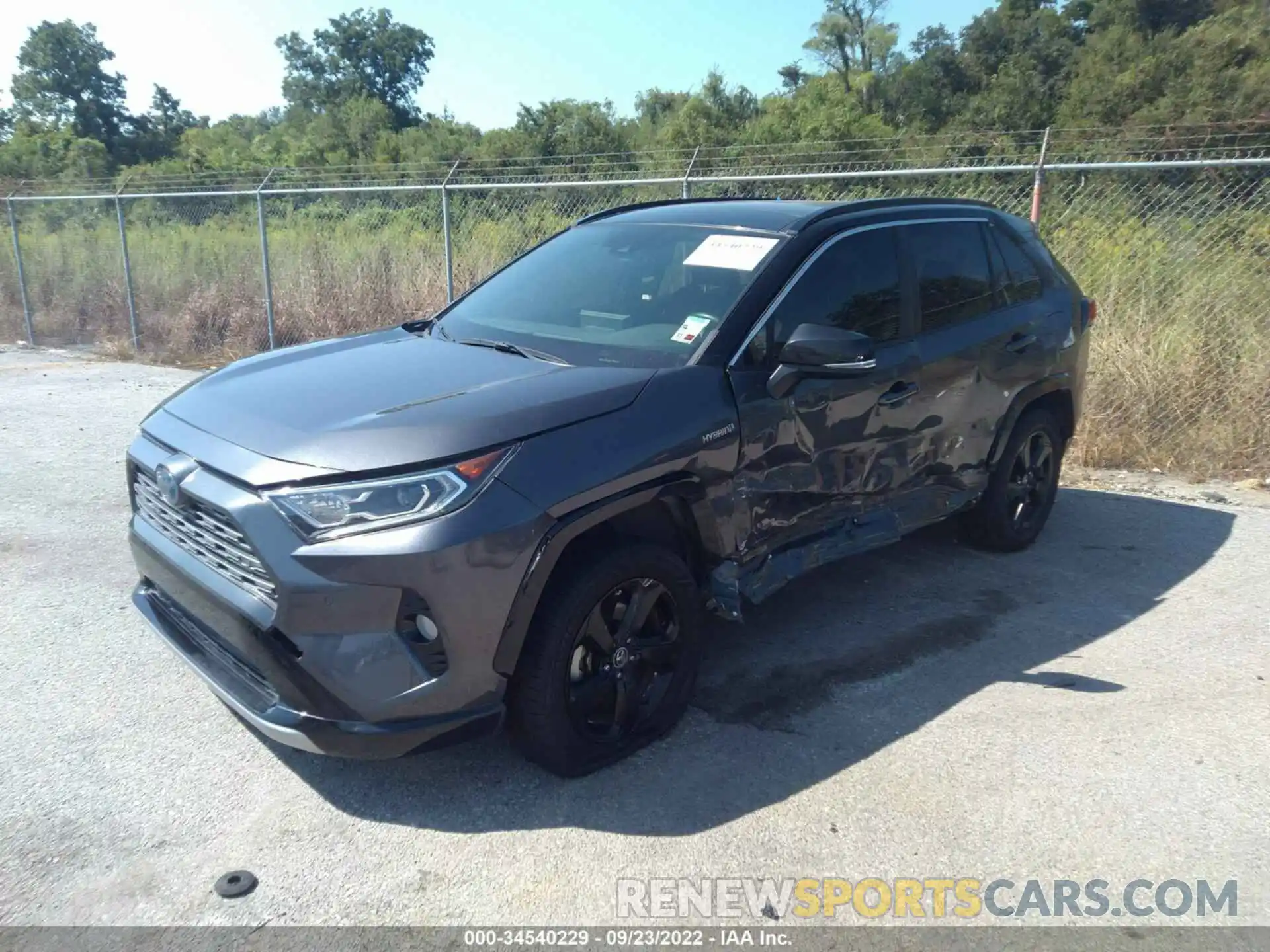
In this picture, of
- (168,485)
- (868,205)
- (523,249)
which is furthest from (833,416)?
(523,249)

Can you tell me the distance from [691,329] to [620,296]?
502 mm

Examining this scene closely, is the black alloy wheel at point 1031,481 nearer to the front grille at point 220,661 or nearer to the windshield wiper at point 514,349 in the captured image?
the windshield wiper at point 514,349

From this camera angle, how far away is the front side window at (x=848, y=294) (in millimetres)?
3820

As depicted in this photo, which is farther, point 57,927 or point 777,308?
point 777,308

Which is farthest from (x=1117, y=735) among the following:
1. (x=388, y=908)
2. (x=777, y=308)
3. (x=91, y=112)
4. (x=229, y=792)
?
(x=91, y=112)

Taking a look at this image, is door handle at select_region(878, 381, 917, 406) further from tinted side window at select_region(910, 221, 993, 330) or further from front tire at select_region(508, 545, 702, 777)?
front tire at select_region(508, 545, 702, 777)

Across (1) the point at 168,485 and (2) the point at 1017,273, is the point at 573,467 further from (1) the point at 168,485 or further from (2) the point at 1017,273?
(2) the point at 1017,273

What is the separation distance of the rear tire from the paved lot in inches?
16.9

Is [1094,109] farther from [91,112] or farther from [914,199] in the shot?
[91,112]

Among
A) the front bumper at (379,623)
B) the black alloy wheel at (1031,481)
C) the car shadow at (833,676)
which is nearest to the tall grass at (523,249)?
the car shadow at (833,676)

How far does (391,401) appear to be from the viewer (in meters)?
3.21

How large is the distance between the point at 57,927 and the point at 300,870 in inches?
24.1

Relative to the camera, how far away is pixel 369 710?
279 centimetres

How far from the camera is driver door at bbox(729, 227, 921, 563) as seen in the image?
3662mm
